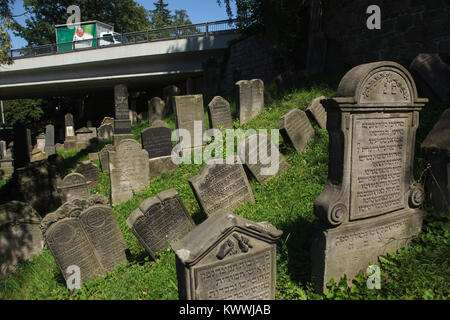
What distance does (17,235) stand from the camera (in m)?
5.07

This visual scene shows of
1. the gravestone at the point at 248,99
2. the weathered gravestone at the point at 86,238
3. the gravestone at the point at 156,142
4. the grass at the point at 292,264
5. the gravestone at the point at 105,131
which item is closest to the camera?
the grass at the point at 292,264

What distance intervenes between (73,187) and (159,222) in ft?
13.9

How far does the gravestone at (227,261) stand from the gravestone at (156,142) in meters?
5.70

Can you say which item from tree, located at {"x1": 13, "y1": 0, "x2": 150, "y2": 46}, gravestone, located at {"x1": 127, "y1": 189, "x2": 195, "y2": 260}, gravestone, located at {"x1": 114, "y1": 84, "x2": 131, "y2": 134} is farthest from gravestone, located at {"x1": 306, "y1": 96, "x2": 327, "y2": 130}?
tree, located at {"x1": 13, "y1": 0, "x2": 150, "y2": 46}

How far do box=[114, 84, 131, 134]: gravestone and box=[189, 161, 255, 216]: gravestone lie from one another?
7037 millimetres

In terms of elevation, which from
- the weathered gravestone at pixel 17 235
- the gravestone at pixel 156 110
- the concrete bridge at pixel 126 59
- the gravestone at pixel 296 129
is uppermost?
the concrete bridge at pixel 126 59

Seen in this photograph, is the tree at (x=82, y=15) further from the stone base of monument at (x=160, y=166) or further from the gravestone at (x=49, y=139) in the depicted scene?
the stone base of monument at (x=160, y=166)

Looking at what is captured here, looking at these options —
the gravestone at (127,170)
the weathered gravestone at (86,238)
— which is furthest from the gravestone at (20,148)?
the weathered gravestone at (86,238)

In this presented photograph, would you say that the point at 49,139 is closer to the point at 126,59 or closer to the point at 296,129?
the point at 126,59

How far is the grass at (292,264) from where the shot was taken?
3.15m

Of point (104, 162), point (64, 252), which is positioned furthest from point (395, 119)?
point (104, 162)

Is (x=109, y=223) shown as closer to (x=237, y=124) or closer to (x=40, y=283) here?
(x=40, y=283)

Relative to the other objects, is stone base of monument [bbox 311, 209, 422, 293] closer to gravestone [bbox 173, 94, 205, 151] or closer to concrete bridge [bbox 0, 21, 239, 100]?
gravestone [bbox 173, 94, 205, 151]

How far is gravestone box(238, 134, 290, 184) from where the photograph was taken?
19.1 feet
